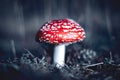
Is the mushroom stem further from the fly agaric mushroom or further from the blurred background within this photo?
the blurred background

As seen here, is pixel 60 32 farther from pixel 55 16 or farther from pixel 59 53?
pixel 55 16

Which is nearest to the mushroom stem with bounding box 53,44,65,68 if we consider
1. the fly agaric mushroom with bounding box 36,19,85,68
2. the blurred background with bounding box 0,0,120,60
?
the fly agaric mushroom with bounding box 36,19,85,68

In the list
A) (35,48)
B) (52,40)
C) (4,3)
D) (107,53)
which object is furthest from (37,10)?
(52,40)

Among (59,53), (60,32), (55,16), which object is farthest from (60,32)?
(55,16)

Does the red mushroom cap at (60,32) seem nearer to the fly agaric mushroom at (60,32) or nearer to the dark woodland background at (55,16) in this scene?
the fly agaric mushroom at (60,32)

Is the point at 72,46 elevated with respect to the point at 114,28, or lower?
lower

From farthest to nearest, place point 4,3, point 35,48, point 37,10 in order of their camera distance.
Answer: point 4,3 < point 37,10 < point 35,48

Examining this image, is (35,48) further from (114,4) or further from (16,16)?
(114,4)

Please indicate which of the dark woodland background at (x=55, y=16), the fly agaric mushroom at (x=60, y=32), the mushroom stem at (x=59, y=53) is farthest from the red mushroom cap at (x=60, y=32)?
the dark woodland background at (x=55, y=16)
